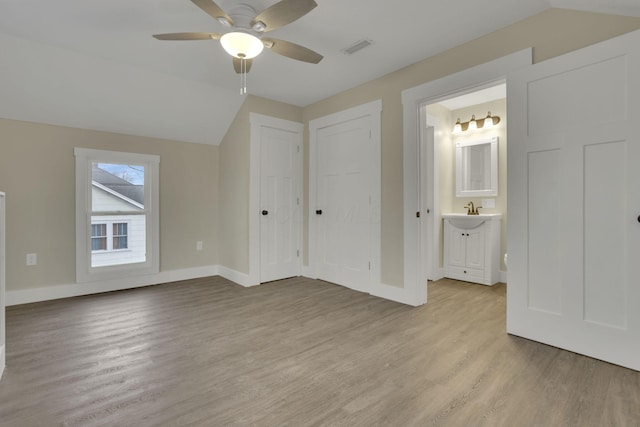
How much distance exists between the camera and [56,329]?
2615 mm

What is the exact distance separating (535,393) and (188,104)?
14.0 feet

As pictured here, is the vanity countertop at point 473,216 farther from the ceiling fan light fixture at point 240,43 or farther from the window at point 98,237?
the window at point 98,237

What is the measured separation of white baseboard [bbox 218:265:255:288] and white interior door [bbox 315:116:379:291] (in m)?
0.98

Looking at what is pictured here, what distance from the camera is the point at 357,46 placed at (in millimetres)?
2838

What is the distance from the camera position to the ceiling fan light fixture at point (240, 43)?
6.91ft

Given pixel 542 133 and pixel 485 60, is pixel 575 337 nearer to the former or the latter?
pixel 542 133

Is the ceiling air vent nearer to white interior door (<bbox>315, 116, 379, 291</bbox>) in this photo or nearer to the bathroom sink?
white interior door (<bbox>315, 116, 379, 291</bbox>)

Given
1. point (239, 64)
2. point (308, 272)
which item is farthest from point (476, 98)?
point (308, 272)

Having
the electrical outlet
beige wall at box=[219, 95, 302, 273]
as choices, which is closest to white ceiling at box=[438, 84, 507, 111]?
beige wall at box=[219, 95, 302, 273]

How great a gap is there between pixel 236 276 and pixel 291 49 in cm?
292

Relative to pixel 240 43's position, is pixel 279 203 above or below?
below

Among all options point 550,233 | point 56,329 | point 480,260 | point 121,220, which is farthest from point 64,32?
point 480,260

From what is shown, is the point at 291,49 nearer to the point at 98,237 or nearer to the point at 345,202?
the point at 345,202

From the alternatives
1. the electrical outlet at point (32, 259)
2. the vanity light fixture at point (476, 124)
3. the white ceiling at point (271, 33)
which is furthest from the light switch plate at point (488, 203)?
the electrical outlet at point (32, 259)
